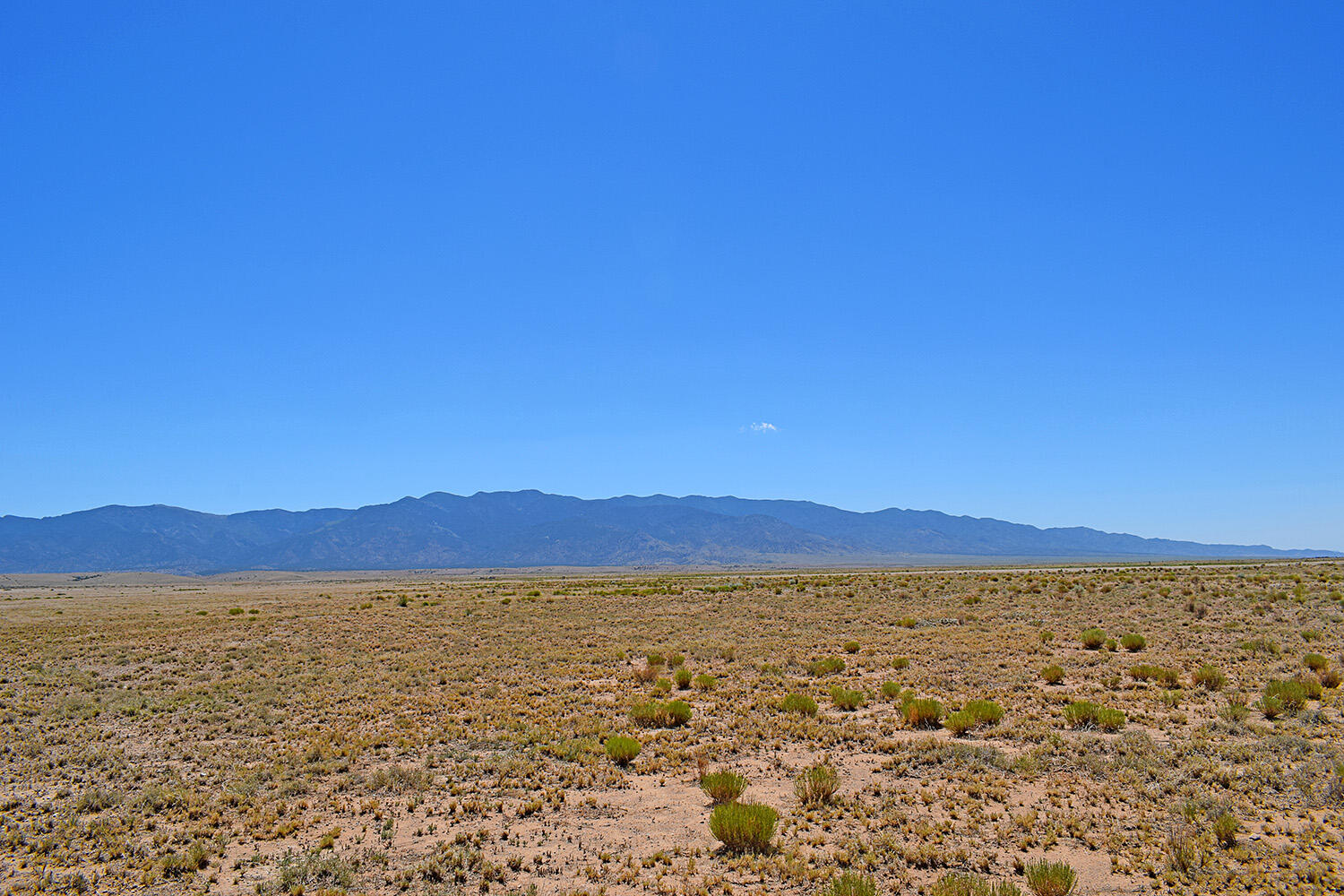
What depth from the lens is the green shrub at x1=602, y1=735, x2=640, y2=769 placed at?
41.3ft

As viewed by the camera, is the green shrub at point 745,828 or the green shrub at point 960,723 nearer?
the green shrub at point 745,828

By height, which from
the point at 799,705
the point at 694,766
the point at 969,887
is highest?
the point at 969,887

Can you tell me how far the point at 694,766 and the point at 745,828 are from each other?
3726mm

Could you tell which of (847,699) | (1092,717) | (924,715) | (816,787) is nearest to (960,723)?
(924,715)

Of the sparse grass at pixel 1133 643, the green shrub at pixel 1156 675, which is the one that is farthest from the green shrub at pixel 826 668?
the sparse grass at pixel 1133 643

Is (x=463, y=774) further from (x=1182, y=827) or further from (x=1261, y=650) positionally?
(x=1261, y=650)

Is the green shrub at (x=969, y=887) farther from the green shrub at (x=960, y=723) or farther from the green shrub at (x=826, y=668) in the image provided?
the green shrub at (x=826, y=668)

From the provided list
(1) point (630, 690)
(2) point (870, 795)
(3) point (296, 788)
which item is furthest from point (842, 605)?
(3) point (296, 788)

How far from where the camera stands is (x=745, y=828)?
28.7 ft

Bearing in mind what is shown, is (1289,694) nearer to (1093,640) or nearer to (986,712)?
(986,712)

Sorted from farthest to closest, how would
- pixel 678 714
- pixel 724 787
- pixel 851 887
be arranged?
pixel 678 714 → pixel 724 787 → pixel 851 887

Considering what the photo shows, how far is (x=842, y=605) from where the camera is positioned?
128ft

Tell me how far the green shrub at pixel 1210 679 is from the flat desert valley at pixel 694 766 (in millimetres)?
82

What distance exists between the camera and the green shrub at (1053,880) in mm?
7219
